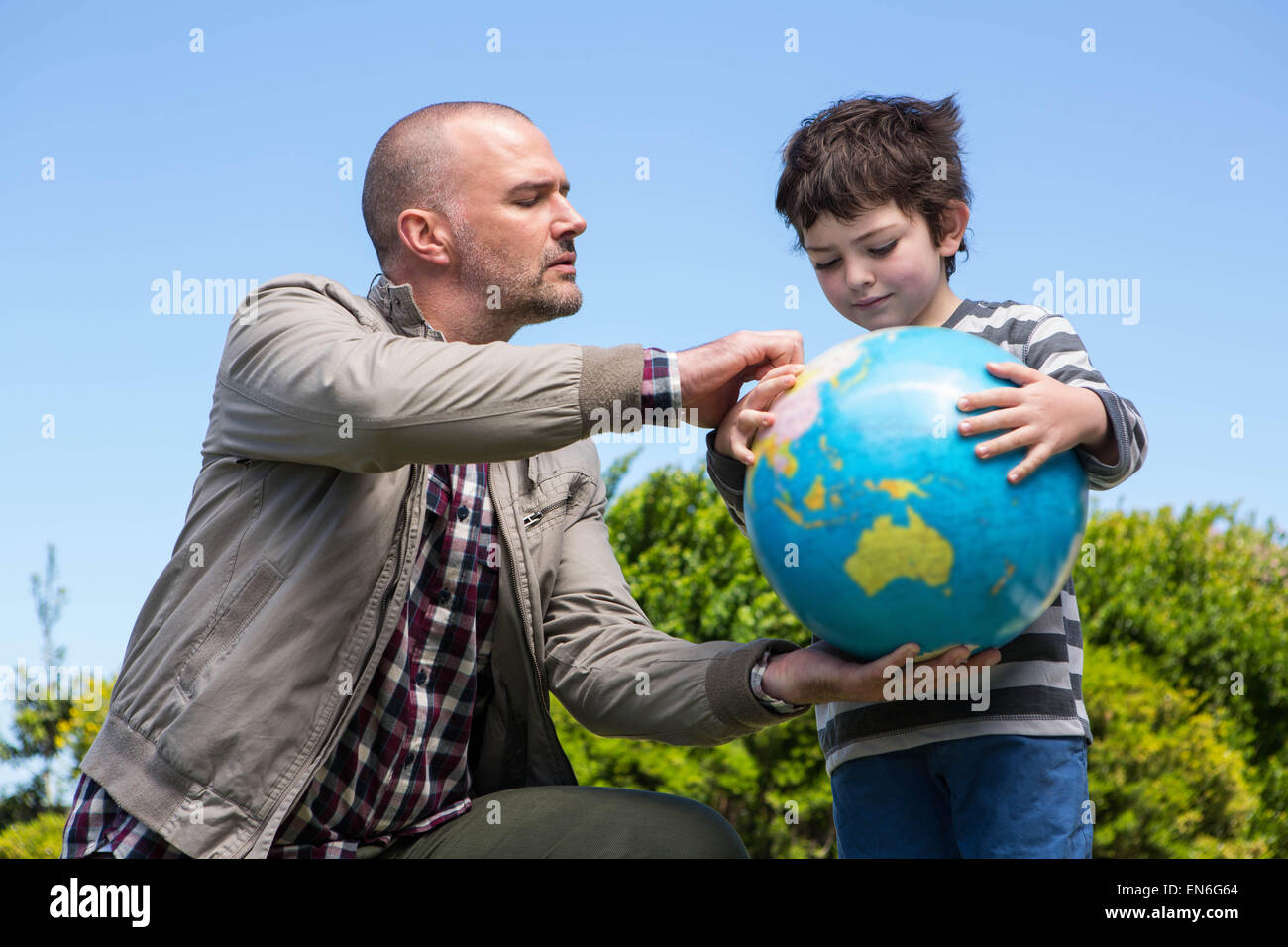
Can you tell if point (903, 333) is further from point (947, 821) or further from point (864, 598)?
point (947, 821)

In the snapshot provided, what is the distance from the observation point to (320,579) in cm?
379

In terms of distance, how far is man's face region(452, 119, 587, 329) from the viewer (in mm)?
4621

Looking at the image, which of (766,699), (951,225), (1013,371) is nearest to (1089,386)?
(1013,371)

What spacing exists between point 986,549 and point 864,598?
346 mm

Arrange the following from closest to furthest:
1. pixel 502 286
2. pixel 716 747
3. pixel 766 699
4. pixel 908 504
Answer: pixel 908 504, pixel 766 699, pixel 502 286, pixel 716 747

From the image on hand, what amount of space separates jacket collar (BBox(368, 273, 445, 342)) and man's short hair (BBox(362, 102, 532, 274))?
0.80 feet

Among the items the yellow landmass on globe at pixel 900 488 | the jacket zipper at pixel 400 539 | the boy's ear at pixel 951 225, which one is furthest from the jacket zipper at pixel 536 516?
the boy's ear at pixel 951 225

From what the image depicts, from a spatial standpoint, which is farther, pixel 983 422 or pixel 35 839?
pixel 35 839

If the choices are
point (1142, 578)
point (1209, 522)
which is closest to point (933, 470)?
point (1142, 578)

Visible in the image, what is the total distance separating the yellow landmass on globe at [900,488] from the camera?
10.5 feet

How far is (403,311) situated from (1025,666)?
2.52m

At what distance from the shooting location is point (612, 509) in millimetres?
11875

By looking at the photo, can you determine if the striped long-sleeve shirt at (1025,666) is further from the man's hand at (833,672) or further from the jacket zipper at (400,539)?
the jacket zipper at (400,539)

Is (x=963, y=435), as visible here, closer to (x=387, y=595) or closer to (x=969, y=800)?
(x=969, y=800)
